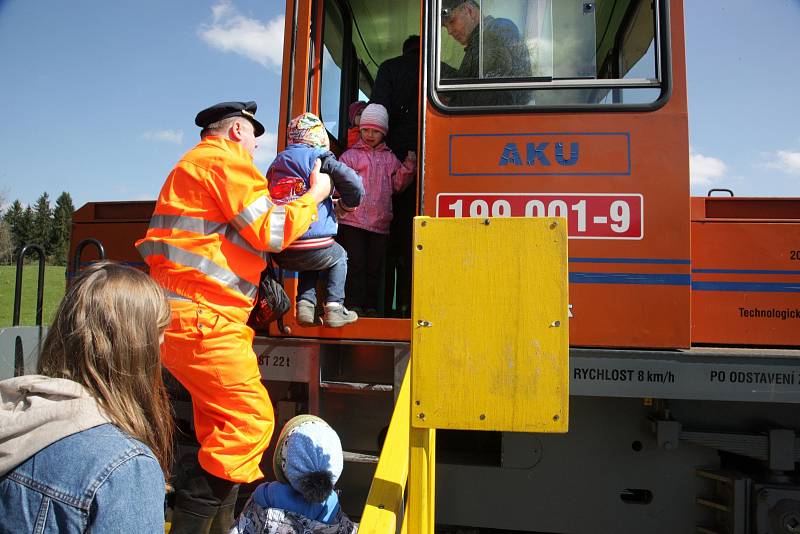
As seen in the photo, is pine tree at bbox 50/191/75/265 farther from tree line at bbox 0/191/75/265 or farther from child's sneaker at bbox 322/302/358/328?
child's sneaker at bbox 322/302/358/328

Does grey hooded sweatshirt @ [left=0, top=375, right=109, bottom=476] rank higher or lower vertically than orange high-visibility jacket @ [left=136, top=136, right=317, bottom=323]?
lower

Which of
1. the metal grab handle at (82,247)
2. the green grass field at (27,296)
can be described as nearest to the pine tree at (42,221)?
the green grass field at (27,296)

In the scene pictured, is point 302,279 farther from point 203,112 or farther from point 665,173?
point 665,173

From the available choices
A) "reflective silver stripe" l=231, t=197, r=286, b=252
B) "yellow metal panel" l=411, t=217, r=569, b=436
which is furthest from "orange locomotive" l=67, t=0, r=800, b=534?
"yellow metal panel" l=411, t=217, r=569, b=436

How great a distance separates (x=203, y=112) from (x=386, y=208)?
1.11 m

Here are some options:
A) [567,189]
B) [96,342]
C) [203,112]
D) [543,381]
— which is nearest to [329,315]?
[203,112]

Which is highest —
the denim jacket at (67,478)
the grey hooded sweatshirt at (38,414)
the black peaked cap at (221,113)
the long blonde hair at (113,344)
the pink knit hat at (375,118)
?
the pink knit hat at (375,118)

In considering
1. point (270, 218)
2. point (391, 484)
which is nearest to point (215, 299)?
point (270, 218)

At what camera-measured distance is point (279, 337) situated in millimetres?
2854

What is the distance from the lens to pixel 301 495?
1.77 m

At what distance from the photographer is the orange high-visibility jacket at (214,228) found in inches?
85.9

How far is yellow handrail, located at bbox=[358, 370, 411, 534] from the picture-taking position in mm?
1462

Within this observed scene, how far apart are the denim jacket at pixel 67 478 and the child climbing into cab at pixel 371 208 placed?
2112 mm

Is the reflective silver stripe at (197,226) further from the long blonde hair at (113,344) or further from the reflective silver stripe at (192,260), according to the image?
the long blonde hair at (113,344)
